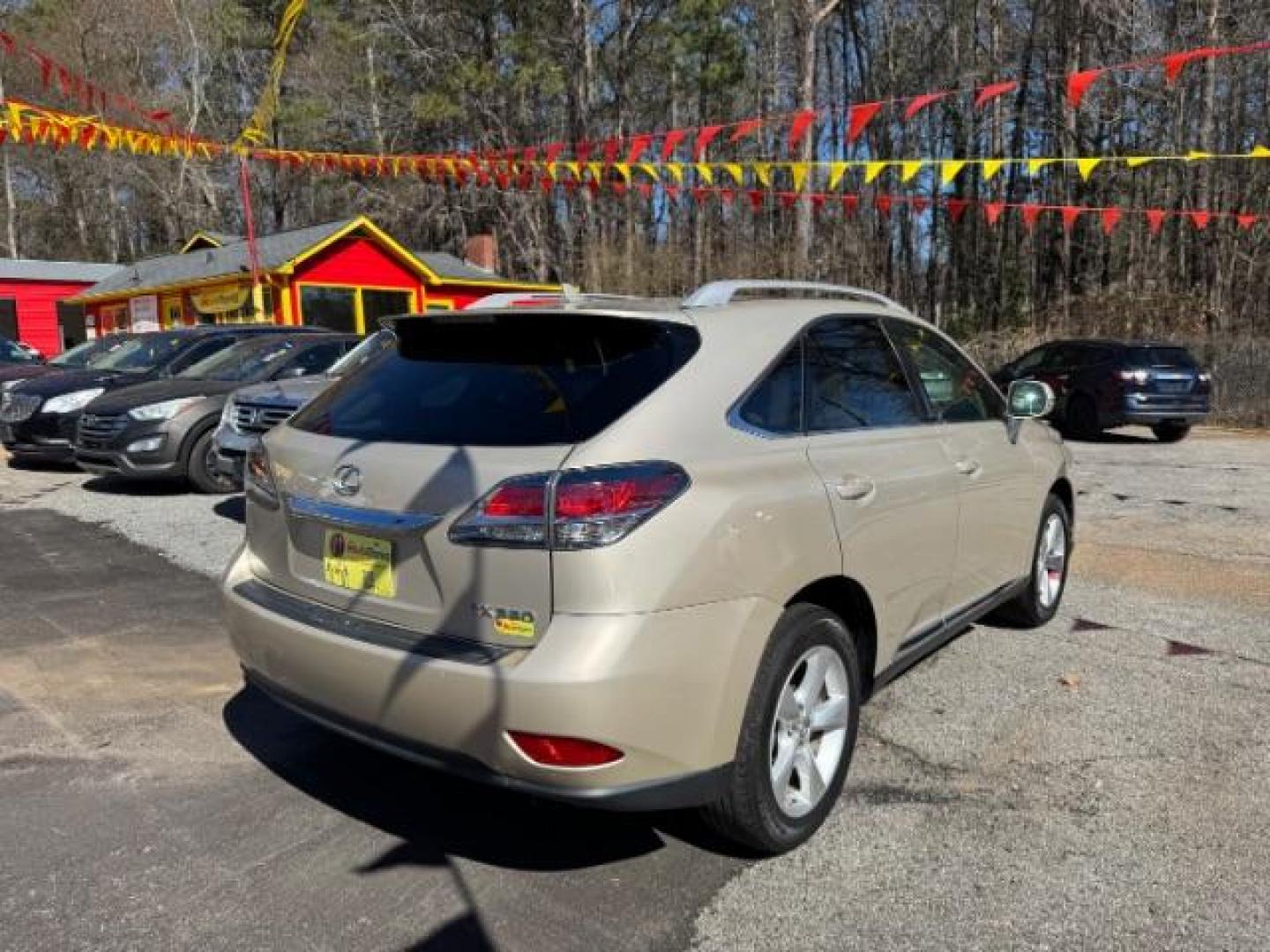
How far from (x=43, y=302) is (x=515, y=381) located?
3817 centimetres

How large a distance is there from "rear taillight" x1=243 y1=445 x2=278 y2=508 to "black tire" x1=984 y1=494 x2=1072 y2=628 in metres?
3.50

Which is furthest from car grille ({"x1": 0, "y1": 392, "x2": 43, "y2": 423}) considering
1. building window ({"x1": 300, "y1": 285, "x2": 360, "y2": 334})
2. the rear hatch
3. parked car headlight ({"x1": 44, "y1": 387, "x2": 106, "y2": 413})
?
building window ({"x1": 300, "y1": 285, "x2": 360, "y2": 334})

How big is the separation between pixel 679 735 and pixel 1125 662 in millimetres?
3120

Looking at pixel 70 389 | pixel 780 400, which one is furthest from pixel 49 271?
pixel 780 400

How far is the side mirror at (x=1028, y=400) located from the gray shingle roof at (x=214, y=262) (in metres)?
20.1

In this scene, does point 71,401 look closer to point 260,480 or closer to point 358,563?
point 260,480

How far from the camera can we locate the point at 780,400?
3125 mm

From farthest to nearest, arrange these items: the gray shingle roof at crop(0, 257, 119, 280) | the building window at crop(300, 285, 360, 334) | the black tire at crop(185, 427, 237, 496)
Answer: the gray shingle roof at crop(0, 257, 119, 280) → the building window at crop(300, 285, 360, 334) → the black tire at crop(185, 427, 237, 496)

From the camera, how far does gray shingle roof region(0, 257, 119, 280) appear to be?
111 feet

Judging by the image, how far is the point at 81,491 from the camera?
9742 millimetres

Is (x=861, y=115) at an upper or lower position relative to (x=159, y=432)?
upper

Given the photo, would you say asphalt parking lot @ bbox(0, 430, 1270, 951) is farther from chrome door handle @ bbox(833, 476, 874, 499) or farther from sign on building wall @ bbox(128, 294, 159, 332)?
sign on building wall @ bbox(128, 294, 159, 332)

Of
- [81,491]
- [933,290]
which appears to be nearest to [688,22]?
[933,290]

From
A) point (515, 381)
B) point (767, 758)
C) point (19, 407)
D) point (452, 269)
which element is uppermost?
point (452, 269)
